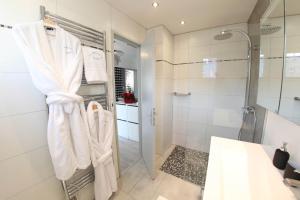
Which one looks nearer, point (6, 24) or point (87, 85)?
point (6, 24)

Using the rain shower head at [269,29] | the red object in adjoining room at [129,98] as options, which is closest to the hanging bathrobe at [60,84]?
the rain shower head at [269,29]

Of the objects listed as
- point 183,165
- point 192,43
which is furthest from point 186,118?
point 192,43

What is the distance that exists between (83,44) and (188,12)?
142 centimetres

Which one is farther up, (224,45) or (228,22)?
(228,22)

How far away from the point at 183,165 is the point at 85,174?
4.97 ft

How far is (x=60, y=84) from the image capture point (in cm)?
102

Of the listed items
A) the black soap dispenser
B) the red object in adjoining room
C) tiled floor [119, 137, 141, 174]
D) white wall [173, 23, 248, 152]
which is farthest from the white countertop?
the red object in adjoining room

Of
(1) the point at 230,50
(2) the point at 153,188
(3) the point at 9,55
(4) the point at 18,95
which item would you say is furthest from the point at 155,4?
(2) the point at 153,188

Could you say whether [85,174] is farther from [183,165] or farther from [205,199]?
[183,165]

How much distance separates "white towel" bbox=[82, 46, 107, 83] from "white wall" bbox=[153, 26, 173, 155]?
988mm

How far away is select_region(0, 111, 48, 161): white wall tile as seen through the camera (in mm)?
900

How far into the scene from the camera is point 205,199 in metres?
0.63

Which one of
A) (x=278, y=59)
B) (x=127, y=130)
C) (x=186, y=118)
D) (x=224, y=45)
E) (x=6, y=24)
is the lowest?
(x=127, y=130)

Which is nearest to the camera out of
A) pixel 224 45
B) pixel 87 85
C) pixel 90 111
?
pixel 90 111
